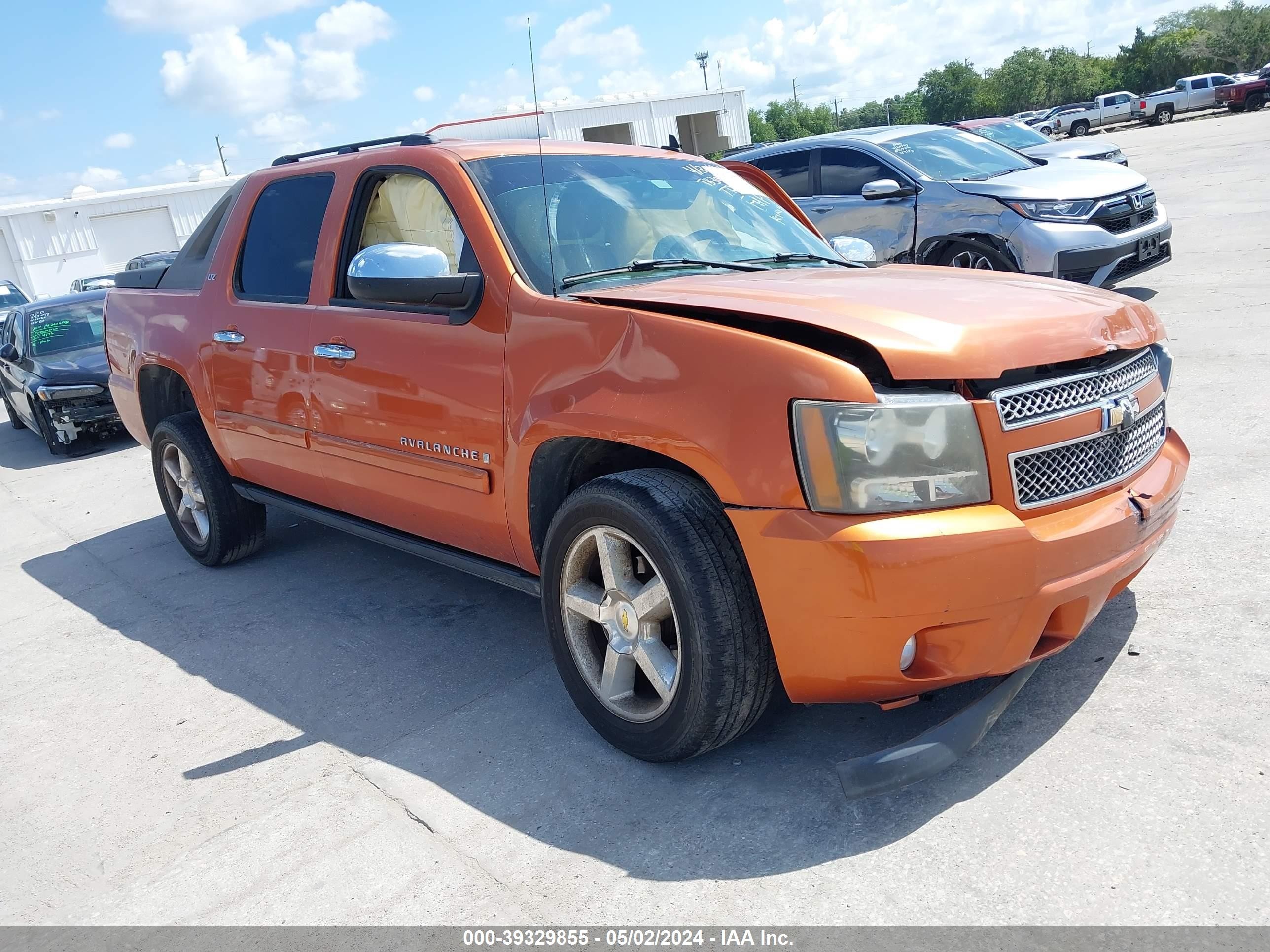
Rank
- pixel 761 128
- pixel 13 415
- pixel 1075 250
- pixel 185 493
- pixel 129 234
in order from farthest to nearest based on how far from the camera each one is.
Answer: pixel 761 128 < pixel 129 234 < pixel 13 415 < pixel 1075 250 < pixel 185 493

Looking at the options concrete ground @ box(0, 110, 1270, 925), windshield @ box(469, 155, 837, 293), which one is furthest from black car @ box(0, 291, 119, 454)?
windshield @ box(469, 155, 837, 293)

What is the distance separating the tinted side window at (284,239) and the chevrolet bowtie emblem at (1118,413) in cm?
309

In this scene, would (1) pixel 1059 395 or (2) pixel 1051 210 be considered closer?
(1) pixel 1059 395

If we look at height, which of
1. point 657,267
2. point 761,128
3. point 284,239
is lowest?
point 761,128

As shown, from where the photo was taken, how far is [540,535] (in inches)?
134

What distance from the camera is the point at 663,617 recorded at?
2975 mm

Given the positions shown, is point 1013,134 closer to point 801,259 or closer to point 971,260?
point 971,260

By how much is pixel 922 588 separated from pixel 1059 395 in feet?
2.25

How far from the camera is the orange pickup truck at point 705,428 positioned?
252cm

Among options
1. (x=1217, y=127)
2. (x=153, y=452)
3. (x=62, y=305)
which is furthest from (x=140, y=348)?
(x=1217, y=127)

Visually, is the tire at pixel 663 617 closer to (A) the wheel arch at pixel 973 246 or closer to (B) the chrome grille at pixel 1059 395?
(B) the chrome grille at pixel 1059 395

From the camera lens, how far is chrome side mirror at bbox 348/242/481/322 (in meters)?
3.34
